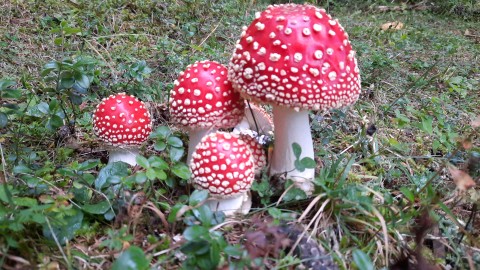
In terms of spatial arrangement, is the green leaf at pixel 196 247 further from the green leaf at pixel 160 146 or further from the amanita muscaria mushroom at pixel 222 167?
the green leaf at pixel 160 146

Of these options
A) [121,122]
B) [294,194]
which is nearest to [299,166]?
[294,194]

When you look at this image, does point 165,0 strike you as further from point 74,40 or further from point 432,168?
point 432,168

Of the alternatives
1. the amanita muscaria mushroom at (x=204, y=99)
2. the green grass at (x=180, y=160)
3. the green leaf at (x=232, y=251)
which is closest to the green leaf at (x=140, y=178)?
the green grass at (x=180, y=160)

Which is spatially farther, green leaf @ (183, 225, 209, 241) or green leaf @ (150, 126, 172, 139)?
green leaf @ (150, 126, 172, 139)

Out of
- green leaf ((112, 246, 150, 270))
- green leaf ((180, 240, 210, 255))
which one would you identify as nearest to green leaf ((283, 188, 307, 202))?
green leaf ((180, 240, 210, 255))

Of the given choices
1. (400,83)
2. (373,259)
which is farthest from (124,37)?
(373,259)

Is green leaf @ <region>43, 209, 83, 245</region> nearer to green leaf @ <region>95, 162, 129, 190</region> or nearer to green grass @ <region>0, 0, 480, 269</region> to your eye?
green grass @ <region>0, 0, 480, 269</region>
